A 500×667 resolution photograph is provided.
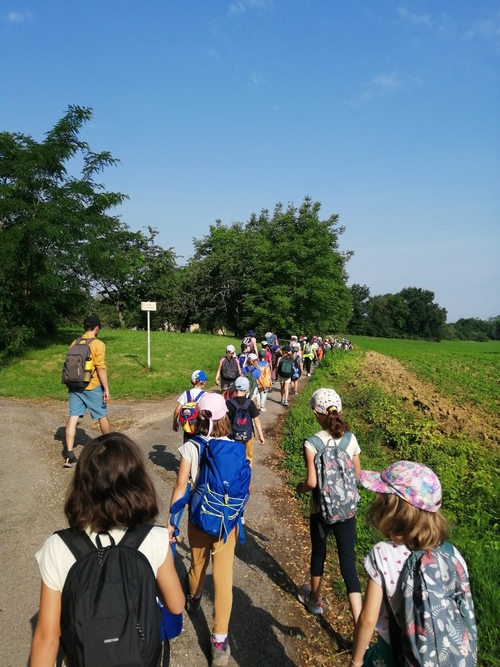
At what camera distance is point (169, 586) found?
1902 mm

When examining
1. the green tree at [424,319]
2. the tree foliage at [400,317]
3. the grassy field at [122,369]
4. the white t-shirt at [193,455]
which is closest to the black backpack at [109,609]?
the white t-shirt at [193,455]

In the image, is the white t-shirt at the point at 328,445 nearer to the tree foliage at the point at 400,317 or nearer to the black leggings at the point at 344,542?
the black leggings at the point at 344,542

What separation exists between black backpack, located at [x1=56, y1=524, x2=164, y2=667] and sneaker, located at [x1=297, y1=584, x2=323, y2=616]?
2.51 metres

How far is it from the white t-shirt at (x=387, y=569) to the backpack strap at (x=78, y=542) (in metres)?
1.15

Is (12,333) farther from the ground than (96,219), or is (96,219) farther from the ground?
(96,219)

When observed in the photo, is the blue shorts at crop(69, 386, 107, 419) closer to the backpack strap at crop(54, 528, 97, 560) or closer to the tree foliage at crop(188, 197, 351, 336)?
the backpack strap at crop(54, 528, 97, 560)

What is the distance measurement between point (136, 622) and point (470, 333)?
506 ft

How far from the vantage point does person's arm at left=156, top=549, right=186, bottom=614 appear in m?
1.87

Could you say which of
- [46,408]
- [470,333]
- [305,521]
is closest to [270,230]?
[46,408]

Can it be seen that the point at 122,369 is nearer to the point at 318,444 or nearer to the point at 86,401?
the point at 86,401

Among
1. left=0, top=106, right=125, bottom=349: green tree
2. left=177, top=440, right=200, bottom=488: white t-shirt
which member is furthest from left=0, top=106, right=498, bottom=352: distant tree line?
left=177, top=440, right=200, bottom=488: white t-shirt

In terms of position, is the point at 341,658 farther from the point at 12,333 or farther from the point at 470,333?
the point at 470,333

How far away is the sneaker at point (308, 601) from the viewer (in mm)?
3842

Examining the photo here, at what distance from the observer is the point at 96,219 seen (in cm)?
1906
